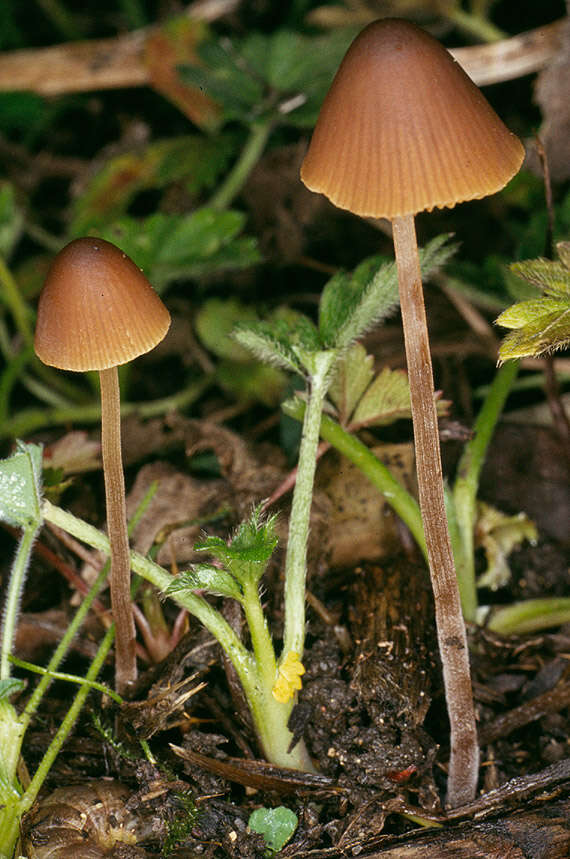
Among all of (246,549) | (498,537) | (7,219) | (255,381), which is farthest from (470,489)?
(7,219)

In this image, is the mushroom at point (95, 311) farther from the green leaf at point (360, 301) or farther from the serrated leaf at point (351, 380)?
the serrated leaf at point (351, 380)

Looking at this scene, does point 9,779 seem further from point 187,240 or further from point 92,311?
point 187,240

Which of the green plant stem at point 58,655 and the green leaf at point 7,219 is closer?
the green plant stem at point 58,655

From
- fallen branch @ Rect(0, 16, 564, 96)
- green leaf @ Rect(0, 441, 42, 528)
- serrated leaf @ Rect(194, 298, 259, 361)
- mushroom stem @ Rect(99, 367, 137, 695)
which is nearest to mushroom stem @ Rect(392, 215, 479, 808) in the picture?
mushroom stem @ Rect(99, 367, 137, 695)

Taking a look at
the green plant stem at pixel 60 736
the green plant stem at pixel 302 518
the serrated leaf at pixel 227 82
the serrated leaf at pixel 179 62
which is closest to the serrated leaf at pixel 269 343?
the green plant stem at pixel 302 518

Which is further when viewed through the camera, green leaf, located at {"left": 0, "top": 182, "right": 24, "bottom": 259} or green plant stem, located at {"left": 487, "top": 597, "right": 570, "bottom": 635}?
green leaf, located at {"left": 0, "top": 182, "right": 24, "bottom": 259}

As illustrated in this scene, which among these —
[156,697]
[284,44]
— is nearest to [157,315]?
[156,697]

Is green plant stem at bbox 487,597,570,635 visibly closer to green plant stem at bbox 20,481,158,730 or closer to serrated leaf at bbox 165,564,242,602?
serrated leaf at bbox 165,564,242,602
